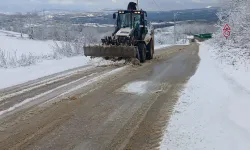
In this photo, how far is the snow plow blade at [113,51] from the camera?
18.2 meters

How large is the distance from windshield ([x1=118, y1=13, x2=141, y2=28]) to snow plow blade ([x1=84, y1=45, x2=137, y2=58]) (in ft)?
7.46

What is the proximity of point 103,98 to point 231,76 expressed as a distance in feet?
20.1

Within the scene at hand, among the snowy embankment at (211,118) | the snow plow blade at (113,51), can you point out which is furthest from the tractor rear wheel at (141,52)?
the snowy embankment at (211,118)

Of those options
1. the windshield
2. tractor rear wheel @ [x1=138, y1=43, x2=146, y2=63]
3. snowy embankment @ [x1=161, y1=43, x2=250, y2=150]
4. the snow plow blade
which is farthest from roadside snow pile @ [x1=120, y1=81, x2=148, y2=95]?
the windshield

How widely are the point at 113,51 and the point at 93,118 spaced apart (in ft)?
37.1

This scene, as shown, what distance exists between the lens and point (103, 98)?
9312 mm

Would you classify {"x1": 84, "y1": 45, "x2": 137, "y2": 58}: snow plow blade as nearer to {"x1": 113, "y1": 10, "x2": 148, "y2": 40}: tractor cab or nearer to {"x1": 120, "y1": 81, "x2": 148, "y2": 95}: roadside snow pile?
{"x1": 113, "y1": 10, "x2": 148, "y2": 40}: tractor cab

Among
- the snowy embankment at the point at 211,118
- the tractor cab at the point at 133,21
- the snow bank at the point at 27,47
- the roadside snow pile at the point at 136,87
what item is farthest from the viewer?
the snow bank at the point at 27,47

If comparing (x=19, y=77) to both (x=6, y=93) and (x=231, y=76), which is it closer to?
(x=6, y=93)

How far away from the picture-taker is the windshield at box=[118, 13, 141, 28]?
65.9 ft

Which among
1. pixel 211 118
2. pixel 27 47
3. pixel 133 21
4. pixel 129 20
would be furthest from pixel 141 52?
pixel 27 47

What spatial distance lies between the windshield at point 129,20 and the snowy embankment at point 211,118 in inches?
349

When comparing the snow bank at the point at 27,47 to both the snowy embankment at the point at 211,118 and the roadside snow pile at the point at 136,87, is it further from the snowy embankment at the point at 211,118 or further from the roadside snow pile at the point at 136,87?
the snowy embankment at the point at 211,118

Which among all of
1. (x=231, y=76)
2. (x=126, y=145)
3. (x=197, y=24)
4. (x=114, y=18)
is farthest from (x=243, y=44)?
(x=197, y=24)
